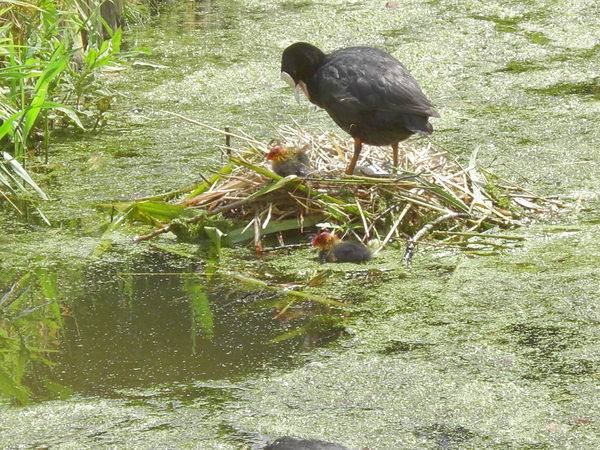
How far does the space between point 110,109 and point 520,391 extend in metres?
3.86

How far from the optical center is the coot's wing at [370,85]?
149 inches

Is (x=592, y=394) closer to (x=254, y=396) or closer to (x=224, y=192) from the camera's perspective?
(x=254, y=396)

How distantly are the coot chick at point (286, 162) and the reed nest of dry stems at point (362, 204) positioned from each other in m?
0.05

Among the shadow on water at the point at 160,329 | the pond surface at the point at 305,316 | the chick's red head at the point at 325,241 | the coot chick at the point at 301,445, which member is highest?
the chick's red head at the point at 325,241

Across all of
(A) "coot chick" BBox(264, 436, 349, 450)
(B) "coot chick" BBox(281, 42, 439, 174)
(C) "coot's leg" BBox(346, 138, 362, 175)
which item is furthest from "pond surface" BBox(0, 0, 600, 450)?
(B) "coot chick" BBox(281, 42, 439, 174)

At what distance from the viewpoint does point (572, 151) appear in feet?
15.4

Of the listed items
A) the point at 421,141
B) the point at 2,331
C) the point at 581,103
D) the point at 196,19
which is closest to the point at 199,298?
the point at 2,331

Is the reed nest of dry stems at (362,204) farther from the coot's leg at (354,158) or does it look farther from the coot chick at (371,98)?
the coot chick at (371,98)

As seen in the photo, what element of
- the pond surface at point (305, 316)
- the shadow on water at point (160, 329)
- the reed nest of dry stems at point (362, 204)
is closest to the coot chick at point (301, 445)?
the pond surface at point (305, 316)

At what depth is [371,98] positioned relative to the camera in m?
3.83

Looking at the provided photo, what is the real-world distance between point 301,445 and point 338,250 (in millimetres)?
1428

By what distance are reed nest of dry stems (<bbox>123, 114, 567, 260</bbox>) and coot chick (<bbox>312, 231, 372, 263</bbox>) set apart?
6.5 inches

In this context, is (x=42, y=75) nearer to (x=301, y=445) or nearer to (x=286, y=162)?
(x=286, y=162)

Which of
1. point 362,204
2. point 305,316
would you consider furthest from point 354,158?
point 305,316
